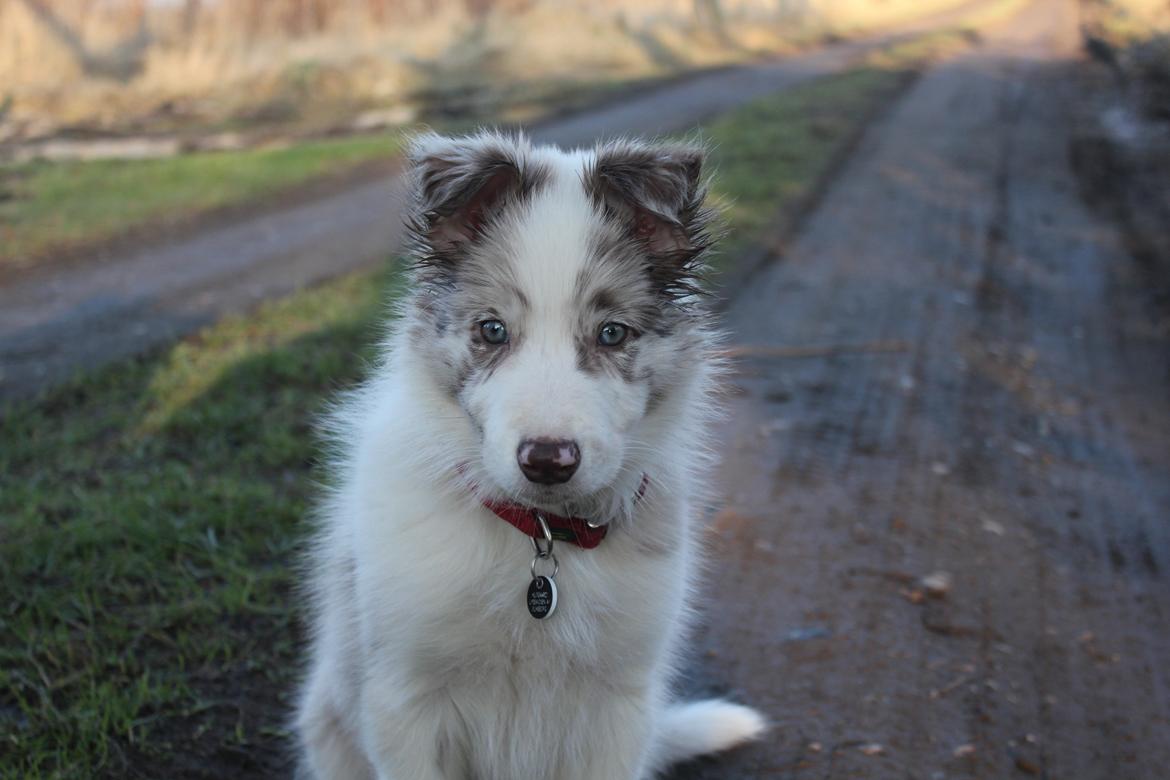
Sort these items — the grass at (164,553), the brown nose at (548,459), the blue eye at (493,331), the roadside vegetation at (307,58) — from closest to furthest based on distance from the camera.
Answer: the brown nose at (548,459) → the blue eye at (493,331) → the grass at (164,553) → the roadside vegetation at (307,58)

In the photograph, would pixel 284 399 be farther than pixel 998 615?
Yes

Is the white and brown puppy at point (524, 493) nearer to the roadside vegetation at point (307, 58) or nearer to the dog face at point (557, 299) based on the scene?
the dog face at point (557, 299)

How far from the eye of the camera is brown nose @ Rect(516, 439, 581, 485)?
6.95ft

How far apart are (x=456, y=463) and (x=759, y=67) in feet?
69.3

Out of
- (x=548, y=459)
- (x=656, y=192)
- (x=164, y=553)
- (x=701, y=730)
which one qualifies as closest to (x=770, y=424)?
(x=701, y=730)

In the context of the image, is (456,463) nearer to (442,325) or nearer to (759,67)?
(442,325)

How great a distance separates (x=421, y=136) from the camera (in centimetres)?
273

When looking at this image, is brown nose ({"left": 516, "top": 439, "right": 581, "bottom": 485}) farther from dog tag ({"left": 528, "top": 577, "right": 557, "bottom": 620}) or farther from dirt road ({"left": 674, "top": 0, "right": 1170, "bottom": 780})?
dirt road ({"left": 674, "top": 0, "right": 1170, "bottom": 780})

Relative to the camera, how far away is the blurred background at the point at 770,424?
3361 millimetres

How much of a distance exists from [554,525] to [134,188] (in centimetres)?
1013

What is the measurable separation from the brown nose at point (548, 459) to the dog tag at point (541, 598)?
0.45 meters

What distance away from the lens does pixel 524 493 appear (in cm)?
225

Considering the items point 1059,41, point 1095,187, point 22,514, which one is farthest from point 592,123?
point 1059,41

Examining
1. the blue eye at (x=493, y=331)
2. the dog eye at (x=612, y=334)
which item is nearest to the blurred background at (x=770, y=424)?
the dog eye at (x=612, y=334)
